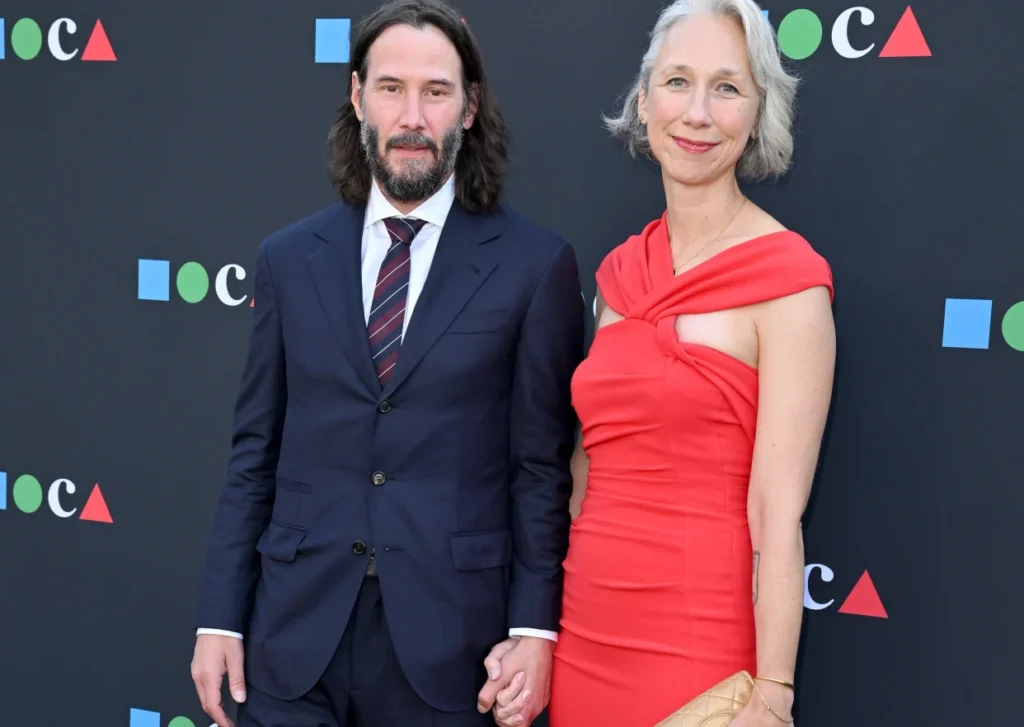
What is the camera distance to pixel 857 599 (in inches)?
94.5

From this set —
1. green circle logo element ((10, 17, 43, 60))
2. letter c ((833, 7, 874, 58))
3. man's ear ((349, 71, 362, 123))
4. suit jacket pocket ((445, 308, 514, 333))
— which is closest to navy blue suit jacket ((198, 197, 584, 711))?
suit jacket pocket ((445, 308, 514, 333))

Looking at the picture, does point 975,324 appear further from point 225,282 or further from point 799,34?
point 225,282

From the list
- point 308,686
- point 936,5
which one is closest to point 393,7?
point 936,5

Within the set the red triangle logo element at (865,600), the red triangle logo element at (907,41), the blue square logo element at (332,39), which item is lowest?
the red triangle logo element at (865,600)

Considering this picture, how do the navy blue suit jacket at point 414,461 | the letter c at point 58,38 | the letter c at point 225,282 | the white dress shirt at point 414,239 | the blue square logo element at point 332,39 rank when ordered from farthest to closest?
the letter c at point 58,38, the letter c at point 225,282, the blue square logo element at point 332,39, the white dress shirt at point 414,239, the navy blue suit jacket at point 414,461

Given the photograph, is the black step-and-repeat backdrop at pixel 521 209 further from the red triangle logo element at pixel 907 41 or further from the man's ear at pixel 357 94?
the man's ear at pixel 357 94

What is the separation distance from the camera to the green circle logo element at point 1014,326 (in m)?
2.24

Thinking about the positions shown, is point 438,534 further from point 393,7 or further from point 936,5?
point 936,5

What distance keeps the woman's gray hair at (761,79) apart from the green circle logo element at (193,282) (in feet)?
4.60

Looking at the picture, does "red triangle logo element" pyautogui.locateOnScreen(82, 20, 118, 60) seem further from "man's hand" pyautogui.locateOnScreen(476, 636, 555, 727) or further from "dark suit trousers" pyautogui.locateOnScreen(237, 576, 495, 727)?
"man's hand" pyautogui.locateOnScreen(476, 636, 555, 727)

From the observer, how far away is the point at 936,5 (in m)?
2.24

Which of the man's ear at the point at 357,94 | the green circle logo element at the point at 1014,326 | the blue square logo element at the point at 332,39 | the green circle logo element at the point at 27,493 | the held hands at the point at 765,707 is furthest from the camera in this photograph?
the green circle logo element at the point at 27,493

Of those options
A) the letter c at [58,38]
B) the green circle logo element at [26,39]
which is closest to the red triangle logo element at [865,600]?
the letter c at [58,38]

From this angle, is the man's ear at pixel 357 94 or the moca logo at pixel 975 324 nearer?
the man's ear at pixel 357 94
